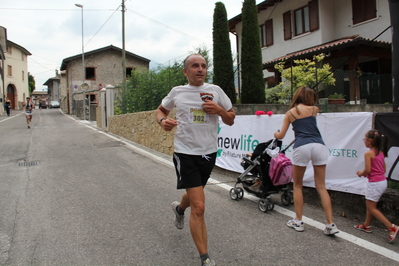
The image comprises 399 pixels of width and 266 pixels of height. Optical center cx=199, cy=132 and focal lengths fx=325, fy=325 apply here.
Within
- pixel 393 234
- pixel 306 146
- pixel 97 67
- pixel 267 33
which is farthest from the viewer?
pixel 97 67

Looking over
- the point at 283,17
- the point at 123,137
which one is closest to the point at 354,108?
the point at 123,137

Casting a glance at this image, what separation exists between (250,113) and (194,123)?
8.12 meters

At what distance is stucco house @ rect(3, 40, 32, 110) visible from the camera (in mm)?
51125

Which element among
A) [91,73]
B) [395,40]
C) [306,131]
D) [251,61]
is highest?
[91,73]

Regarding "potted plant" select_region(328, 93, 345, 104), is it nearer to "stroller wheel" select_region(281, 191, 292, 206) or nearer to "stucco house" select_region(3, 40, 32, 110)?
"stroller wheel" select_region(281, 191, 292, 206)

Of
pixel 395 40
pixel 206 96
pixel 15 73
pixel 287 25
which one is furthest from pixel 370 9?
pixel 15 73

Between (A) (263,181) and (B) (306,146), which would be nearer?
(B) (306,146)

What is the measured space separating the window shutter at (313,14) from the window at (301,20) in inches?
19.1

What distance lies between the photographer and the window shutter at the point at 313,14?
16641 mm

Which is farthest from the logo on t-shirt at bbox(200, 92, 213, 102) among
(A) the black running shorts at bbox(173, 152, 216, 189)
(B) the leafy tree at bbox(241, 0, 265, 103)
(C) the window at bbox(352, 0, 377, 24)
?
(C) the window at bbox(352, 0, 377, 24)

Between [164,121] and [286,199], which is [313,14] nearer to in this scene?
[286,199]

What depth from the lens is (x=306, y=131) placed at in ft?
12.8

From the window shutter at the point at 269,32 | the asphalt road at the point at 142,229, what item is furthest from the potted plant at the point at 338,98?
the window shutter at the point at 269,32

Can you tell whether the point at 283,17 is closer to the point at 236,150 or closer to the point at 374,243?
the point at 236,150
